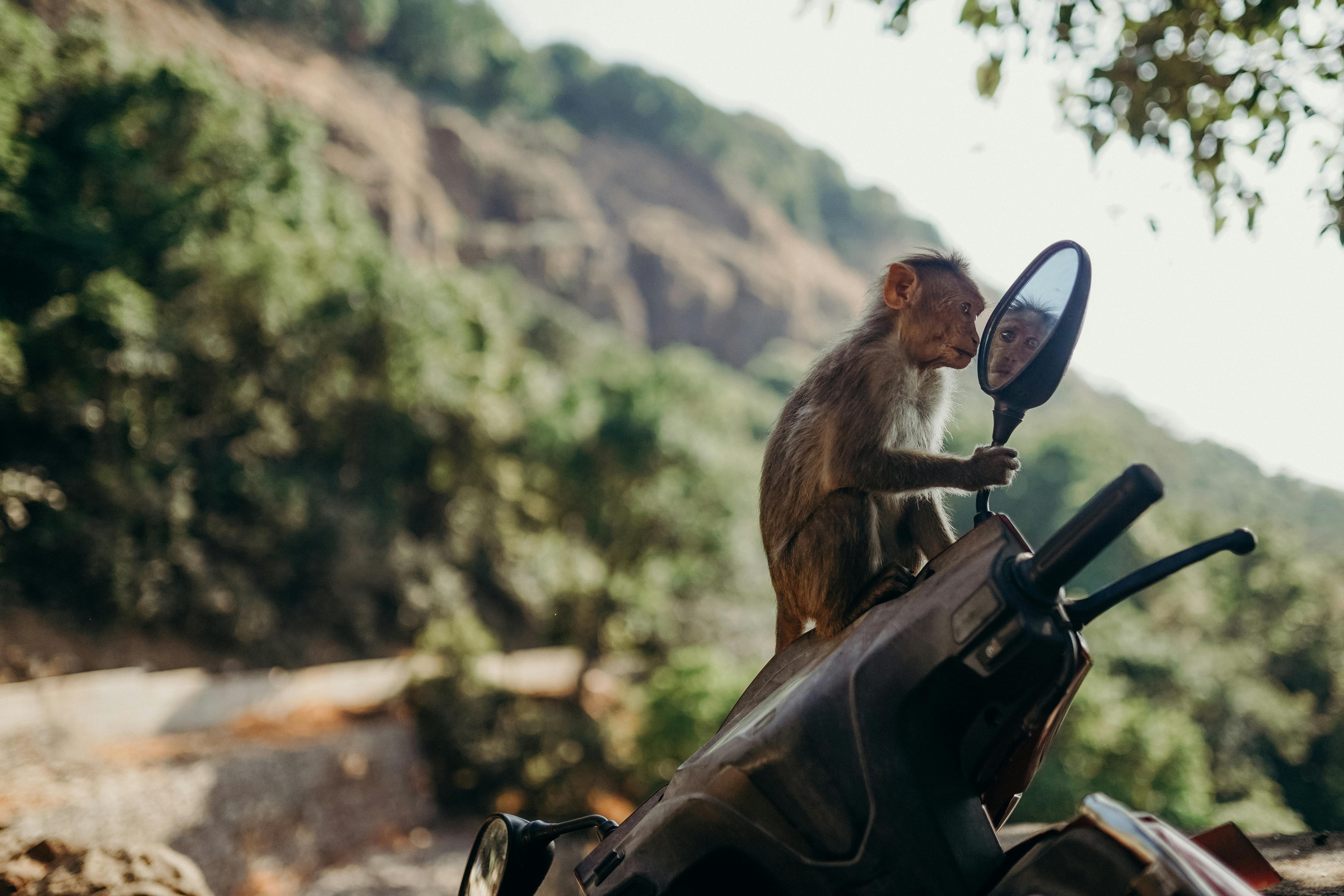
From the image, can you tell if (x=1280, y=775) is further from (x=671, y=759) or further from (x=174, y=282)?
(x=174, y=282)

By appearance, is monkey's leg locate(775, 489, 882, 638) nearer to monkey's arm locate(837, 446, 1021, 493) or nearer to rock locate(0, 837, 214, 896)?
monkey's arm locate(837, 446, 1021, 493)

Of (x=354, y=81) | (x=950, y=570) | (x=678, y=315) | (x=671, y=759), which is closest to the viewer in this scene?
(x=950, y=570)

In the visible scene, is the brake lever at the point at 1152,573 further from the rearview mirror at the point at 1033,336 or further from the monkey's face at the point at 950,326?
the monkey's face at the point at 950,326

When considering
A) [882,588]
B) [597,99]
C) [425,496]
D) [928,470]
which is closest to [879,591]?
[882,588]

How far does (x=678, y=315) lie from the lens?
59062 millimetres

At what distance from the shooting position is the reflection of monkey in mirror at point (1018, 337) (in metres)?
1.82

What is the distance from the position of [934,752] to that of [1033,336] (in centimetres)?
95

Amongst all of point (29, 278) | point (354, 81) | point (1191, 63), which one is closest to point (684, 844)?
point (1191, 63)

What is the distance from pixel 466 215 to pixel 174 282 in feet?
115

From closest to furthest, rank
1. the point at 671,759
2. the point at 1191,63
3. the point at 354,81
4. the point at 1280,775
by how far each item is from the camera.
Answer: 1. the point at 1191,63
2. the point at 1280,775
3. the point at 671,759
4. the point at 354,81

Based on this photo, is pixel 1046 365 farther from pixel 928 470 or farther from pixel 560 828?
pixel 560 828

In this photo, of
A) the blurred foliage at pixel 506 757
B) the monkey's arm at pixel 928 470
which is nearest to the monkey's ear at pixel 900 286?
the monkey's arm at pixel 928 470

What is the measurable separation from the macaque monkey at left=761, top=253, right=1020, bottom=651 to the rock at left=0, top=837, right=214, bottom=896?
2407 millimetres

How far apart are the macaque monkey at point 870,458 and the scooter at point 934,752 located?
0.47m
